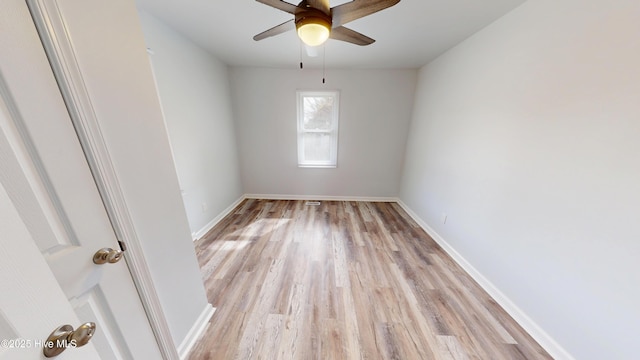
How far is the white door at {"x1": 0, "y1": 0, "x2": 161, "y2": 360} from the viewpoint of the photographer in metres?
0.40

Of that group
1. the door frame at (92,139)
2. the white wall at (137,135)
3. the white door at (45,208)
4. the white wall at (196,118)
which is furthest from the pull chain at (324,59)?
the white door at (45,208)

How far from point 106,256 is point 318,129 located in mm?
3137

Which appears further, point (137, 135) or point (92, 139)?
point (137, 135)

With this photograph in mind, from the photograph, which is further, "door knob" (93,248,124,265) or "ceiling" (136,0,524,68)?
"ceiling" (136,0,524,68)

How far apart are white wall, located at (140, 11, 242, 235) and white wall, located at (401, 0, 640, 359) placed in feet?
9.92

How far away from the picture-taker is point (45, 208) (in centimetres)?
58

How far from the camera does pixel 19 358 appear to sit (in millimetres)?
383

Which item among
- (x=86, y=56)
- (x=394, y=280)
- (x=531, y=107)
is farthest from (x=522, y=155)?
(x=86, y=56)

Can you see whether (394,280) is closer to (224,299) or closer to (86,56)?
(224,299)

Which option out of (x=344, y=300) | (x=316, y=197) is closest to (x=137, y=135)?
(x=344, y=300)

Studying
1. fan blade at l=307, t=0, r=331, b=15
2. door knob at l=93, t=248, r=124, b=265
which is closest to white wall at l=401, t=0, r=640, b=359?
fan blade at l=307, t=0, r=331, b=15

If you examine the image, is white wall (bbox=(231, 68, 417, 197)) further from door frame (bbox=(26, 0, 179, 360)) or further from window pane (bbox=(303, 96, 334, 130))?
door frame (bbox=(26, 0, 179, 360))

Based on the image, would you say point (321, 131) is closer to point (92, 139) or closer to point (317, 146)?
point (317, 146)

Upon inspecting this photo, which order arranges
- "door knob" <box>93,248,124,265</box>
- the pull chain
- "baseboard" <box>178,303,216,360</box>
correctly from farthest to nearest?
the pull chain < "baseboard" <box>178,303,216,360</box> < "door knob" <box>93,248,124,265</box>
